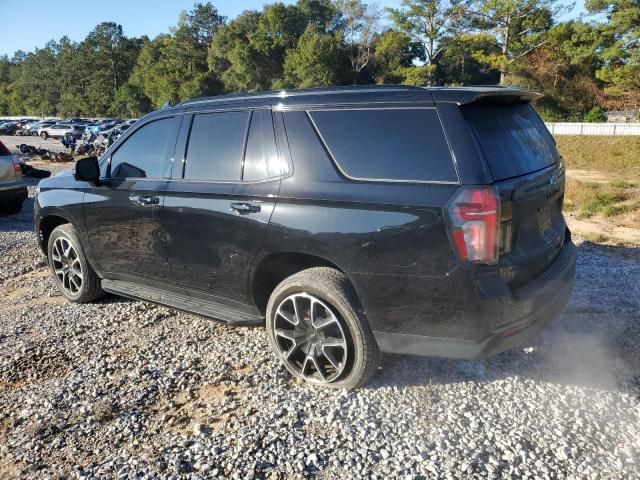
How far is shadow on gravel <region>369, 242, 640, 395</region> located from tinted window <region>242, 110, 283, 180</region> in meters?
1.56

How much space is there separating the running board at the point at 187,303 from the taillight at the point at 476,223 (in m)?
1.54

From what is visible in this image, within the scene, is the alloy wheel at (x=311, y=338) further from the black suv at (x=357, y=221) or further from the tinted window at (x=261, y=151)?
the tinted window at (x=261, y=151)

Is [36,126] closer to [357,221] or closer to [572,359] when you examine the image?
[357,221]

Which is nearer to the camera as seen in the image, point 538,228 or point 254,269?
point 538,228

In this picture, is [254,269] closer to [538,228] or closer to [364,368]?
[364,368]

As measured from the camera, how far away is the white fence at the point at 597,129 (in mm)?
24969

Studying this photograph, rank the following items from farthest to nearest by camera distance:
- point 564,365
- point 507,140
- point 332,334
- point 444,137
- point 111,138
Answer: point 111,138, point 564,365, point 332,334, point 507,140, point 444,137

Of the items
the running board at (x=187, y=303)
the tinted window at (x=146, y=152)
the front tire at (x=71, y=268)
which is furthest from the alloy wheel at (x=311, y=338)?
the front tire at (x=71, y=268)

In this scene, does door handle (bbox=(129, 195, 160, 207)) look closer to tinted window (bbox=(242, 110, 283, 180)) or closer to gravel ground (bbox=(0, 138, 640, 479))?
tinted window (bbox=(242, 110, 283, 180))

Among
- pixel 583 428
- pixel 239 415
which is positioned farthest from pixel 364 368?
pixel 583 428

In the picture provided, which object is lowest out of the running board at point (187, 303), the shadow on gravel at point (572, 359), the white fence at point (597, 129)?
the white fence at point (597, 129)

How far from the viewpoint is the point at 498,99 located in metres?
2.99

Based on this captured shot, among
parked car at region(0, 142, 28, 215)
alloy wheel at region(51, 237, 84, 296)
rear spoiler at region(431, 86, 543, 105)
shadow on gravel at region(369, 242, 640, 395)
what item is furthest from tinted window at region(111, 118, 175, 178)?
parked car at region(0, 142, 28, 215)

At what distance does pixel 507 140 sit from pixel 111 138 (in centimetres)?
2851
